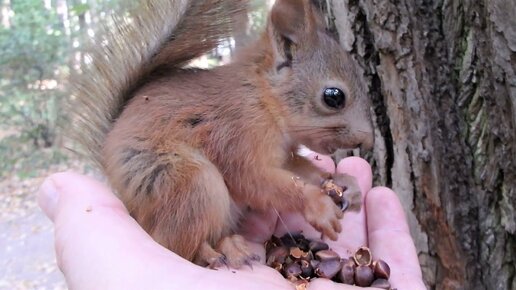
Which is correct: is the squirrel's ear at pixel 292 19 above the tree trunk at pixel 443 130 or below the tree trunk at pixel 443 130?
above

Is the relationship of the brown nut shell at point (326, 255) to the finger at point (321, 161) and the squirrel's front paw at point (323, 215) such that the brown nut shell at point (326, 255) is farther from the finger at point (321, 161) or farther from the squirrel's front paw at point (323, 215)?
the finger at point (321, 161)

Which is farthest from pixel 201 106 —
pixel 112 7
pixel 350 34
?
pixel 350 34

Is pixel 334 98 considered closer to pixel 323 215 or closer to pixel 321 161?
pixel 323 215

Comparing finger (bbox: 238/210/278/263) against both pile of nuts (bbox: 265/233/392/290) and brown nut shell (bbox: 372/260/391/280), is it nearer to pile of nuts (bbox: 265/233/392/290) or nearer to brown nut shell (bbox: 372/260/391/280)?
pile of nuts (bbox: 265/233/392/290)

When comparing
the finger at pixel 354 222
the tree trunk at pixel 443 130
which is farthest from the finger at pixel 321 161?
the tree trunk at pixel 443 130

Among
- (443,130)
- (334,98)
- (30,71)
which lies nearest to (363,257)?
(334,98)
